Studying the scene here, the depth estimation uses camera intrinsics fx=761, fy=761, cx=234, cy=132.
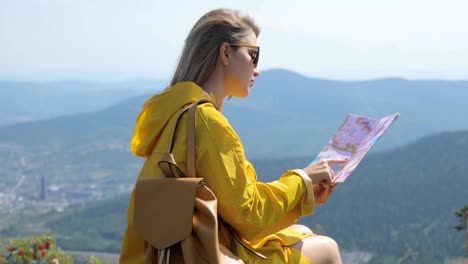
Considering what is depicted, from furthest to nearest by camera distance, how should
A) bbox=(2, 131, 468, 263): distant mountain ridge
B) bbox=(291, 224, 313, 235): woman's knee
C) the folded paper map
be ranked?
bbox=(2, 131, 468, 263): distant mountain ridge < bbox=(291, 224, 313, 235): woman's knee < the folded paper map

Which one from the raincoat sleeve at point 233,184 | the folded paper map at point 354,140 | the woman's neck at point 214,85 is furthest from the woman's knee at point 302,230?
the woman's neck at point 214,85

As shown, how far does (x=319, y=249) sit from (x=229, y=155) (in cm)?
70

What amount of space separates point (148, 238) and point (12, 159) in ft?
593

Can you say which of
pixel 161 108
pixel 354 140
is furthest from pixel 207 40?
pixel 354 140

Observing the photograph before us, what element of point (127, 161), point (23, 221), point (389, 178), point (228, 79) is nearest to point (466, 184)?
point (389, 178)

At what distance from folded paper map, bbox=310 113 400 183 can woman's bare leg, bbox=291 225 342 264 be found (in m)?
0.30

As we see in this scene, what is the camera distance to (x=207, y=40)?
3127mm

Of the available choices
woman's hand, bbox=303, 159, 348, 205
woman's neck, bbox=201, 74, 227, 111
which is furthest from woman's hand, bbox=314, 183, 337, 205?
woman's neck, bbox=201, 74, 227, 111

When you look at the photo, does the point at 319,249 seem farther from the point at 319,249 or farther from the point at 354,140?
the point at 354,140

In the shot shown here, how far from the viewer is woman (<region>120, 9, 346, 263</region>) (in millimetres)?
2916

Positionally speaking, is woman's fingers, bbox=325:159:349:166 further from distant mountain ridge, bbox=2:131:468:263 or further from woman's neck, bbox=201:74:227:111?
distant mountain ridge, bbox=2:131:468:263

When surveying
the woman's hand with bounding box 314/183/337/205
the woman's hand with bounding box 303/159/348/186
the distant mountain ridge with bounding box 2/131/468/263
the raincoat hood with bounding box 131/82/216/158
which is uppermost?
the raincoat hood with bounding box 131/82/216/158

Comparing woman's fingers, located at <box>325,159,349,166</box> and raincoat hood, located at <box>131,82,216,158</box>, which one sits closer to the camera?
raincoat hood, located at <box>131,82,216,158</box>

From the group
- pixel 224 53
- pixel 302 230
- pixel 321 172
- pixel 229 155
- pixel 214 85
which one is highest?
pixel 224 53
